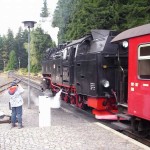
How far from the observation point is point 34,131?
9945 millimetres

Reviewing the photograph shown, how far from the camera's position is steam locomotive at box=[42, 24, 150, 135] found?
28.8ft

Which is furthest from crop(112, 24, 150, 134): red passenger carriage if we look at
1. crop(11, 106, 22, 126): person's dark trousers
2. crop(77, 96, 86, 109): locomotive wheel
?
crop(77, 96, 86, 109): locomotive wheel

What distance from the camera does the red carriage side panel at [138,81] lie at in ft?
27.8

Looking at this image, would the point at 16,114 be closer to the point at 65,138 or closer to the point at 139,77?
the point at 65,138

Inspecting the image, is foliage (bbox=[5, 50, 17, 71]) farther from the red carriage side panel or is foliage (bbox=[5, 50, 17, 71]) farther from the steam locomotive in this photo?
the red carriage side panel

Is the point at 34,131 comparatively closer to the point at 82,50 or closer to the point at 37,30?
the point at 82,50

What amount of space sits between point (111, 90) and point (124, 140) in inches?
134

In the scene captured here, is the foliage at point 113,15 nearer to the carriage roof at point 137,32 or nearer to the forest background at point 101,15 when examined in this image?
the forest background at point 101,15

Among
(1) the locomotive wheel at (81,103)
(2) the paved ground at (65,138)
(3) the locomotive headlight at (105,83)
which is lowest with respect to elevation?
(2) the paved ground at (65,138)

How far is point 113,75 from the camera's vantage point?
1204 cm

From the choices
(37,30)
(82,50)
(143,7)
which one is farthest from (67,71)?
(37,30)

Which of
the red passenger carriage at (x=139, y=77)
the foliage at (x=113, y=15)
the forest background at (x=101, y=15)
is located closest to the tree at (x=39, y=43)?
the forest background at (x=101, y=15)

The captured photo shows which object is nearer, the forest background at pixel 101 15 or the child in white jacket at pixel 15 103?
the child in white jacket at pixel 15 103

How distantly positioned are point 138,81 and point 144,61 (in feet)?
1.79
